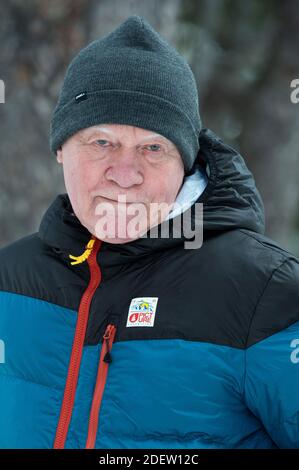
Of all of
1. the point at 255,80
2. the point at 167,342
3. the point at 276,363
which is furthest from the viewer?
the point at 255,80

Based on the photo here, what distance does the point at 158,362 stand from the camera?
1.99m

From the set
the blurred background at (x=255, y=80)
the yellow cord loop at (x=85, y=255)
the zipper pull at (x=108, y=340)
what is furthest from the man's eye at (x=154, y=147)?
the blurred background at (x=255, y=80)

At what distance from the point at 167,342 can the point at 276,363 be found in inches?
10.3

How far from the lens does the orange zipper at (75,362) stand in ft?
6.65

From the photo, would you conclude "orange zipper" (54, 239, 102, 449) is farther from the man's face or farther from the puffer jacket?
the man's face

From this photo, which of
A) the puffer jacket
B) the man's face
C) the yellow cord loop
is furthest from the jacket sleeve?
the yellow cord loop

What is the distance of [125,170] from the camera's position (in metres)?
2.11

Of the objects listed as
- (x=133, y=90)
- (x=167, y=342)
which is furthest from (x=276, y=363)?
(x=133, y=90)

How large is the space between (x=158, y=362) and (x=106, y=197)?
17.2 inches

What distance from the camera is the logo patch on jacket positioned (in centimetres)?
203

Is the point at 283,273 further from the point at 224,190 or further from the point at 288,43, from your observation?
the point at 288,43

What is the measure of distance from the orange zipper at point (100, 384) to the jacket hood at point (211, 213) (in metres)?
0.21

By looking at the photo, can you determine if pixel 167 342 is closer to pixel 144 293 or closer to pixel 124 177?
pixel 144 293

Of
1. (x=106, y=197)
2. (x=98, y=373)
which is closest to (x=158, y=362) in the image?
(x=98, y=373)
